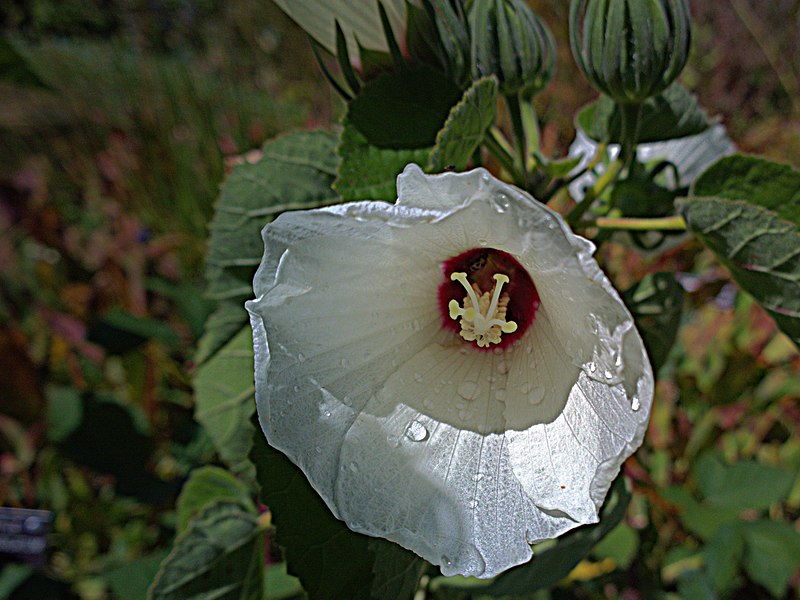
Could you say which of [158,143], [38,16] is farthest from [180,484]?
[38,16]

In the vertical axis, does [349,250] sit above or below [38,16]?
above

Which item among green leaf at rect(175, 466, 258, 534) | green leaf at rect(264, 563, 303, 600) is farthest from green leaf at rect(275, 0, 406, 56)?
green leaf at rect(264, 563, 303, 600)

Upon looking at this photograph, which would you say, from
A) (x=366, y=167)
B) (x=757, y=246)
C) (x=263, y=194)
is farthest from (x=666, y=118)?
(x=263, y=194)

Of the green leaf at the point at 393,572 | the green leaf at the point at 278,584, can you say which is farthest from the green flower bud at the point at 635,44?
the green leaf at the point at 278,584

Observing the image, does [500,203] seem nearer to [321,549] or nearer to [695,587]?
[321,549]

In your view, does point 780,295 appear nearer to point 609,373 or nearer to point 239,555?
point 609,373

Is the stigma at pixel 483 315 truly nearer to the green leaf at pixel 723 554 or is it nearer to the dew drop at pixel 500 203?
the dew drop at pixel 500 203

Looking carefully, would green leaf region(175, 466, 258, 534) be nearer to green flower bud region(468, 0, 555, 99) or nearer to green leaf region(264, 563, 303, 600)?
green leaf region(264, 563, 303, 600)
